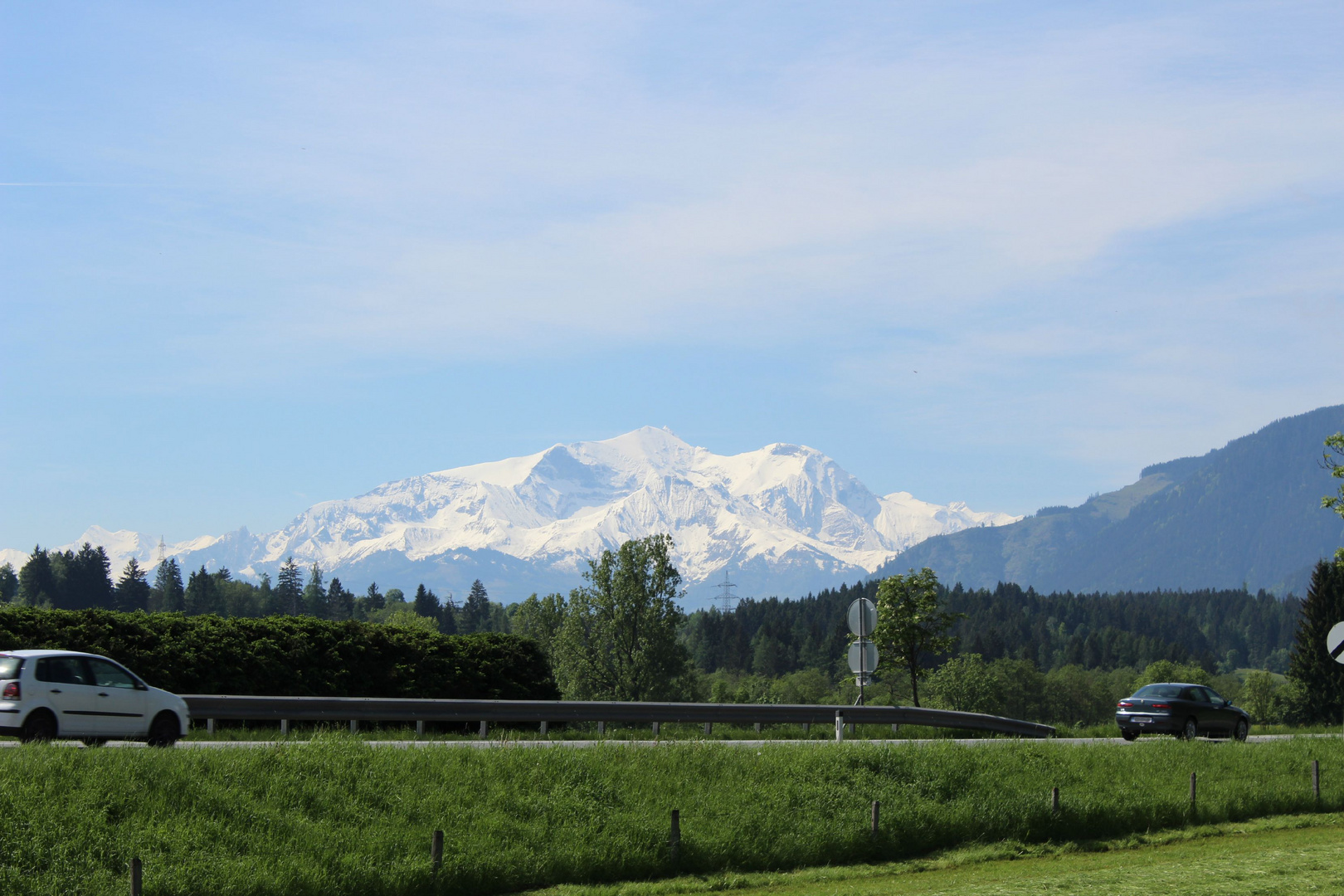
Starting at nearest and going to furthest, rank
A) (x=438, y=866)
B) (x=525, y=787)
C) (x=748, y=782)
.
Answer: (x=438, y=866)
(x=525, y=787)
(x=748, y=782)

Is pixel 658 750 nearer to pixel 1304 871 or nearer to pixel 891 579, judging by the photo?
pixel 1304 871

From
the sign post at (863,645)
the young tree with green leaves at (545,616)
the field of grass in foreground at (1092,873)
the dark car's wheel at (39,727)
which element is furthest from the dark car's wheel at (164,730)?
the young tree with green leaves at (545,616)

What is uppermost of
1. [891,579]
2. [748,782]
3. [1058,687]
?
[891,579]

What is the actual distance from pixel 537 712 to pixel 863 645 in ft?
26.3

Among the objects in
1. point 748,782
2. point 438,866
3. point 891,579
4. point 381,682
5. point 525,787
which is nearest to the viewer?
point 438,866

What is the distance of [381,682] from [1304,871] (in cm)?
2183

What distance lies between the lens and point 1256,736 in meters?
37.6

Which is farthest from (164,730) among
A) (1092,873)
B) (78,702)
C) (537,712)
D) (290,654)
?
(1092,873)

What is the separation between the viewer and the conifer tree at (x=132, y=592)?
509ft

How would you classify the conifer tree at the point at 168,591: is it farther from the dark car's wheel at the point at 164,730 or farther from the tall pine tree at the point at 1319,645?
the dark car's wheel at the point at 164,730

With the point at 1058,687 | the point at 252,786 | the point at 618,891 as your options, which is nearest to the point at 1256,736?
the point at 618,891

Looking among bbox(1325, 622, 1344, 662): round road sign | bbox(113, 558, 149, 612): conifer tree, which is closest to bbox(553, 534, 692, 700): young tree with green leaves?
bbox(1325, 622, 1344, 662): round road sign

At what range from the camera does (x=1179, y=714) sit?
3275cm

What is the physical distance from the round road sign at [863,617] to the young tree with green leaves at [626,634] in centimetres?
6311
